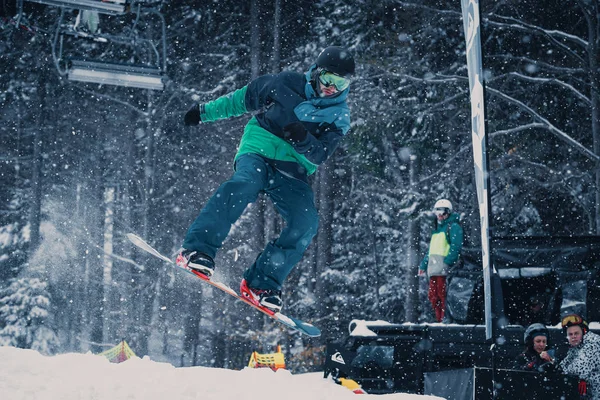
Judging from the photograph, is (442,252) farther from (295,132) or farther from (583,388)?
(295,132)

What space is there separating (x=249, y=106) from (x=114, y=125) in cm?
1761

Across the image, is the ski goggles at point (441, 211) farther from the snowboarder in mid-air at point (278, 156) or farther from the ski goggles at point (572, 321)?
the snowboarder in mid-air at point (278, 156)

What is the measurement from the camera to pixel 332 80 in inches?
202

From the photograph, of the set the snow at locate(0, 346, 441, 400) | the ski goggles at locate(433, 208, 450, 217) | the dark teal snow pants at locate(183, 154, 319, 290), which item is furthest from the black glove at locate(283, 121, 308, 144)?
the ski goggles at locate(433, 208, 450, 217)

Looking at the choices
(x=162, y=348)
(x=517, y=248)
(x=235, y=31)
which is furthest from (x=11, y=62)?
(x=517, y=248)

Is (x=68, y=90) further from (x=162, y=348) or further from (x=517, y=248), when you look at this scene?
(x=517, y=248)

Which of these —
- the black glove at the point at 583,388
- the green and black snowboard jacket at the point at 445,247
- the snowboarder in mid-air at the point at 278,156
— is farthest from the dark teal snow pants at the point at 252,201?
the green and black snowboard jacket at the point at 445,247

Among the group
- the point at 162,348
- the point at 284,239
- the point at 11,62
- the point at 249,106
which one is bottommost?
the point at 162,348

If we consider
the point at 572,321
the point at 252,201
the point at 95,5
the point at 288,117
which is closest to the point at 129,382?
the point at 252,201

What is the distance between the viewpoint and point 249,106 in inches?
220

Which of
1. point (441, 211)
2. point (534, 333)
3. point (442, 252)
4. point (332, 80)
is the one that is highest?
point (332, 80)

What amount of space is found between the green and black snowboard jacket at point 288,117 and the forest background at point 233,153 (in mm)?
8711

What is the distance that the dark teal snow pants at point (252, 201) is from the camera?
5.35 metres

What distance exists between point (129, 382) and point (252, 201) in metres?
1.88
